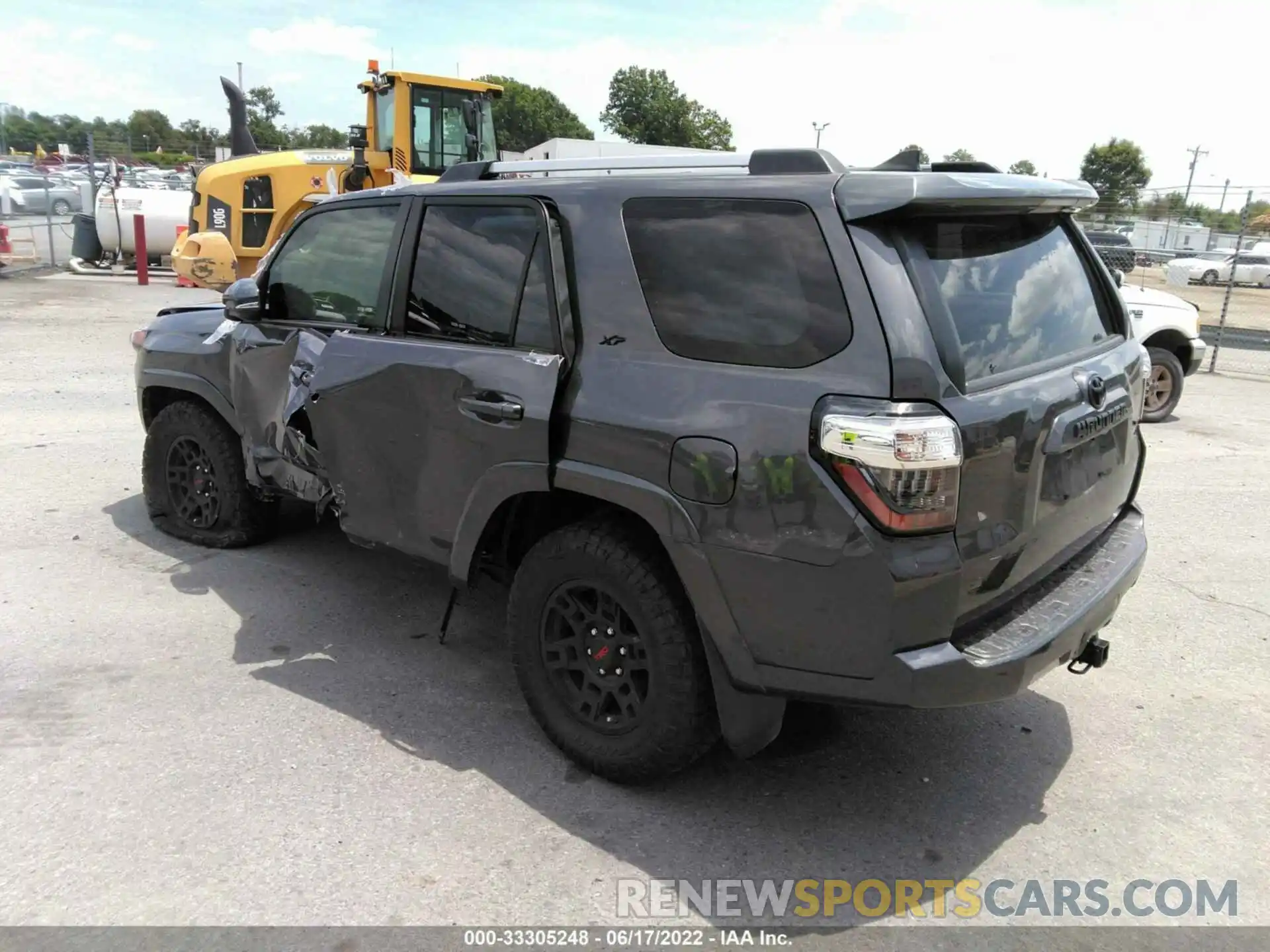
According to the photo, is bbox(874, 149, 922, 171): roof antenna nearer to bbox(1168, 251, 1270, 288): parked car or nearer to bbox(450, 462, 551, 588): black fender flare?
bbox(450, 462, 551, 588): black fender flare

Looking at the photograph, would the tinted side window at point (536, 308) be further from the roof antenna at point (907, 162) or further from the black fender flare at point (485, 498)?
the roof antenna at point (907, 162)

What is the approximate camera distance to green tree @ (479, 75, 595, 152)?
8194 centimetres

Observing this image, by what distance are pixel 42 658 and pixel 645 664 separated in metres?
2.63

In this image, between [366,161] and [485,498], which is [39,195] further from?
[485,498]

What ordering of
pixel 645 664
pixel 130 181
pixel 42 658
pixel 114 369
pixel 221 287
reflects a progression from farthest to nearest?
pixel 130 181
pixel 114 369
pixel 221 287
pixel 42 658
pixel 645 664

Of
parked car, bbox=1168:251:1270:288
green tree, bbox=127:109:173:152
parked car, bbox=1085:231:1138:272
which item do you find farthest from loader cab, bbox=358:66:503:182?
green tree, bbox=127:109:173:152

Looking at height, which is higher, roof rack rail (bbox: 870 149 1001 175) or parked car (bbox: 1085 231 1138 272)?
roof rack rail (bbox: 870 149 1001 175)

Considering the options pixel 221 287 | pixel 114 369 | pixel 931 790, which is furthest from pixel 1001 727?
pixel 114 369

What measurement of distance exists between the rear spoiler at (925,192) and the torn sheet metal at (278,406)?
8.00 ft

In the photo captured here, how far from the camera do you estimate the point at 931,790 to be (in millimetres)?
3199

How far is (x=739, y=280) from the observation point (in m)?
2.78

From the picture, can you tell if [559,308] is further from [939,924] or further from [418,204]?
[939,924]

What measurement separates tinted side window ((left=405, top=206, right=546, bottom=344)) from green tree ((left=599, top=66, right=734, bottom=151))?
66510 mm

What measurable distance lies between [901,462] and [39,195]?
124 ft
